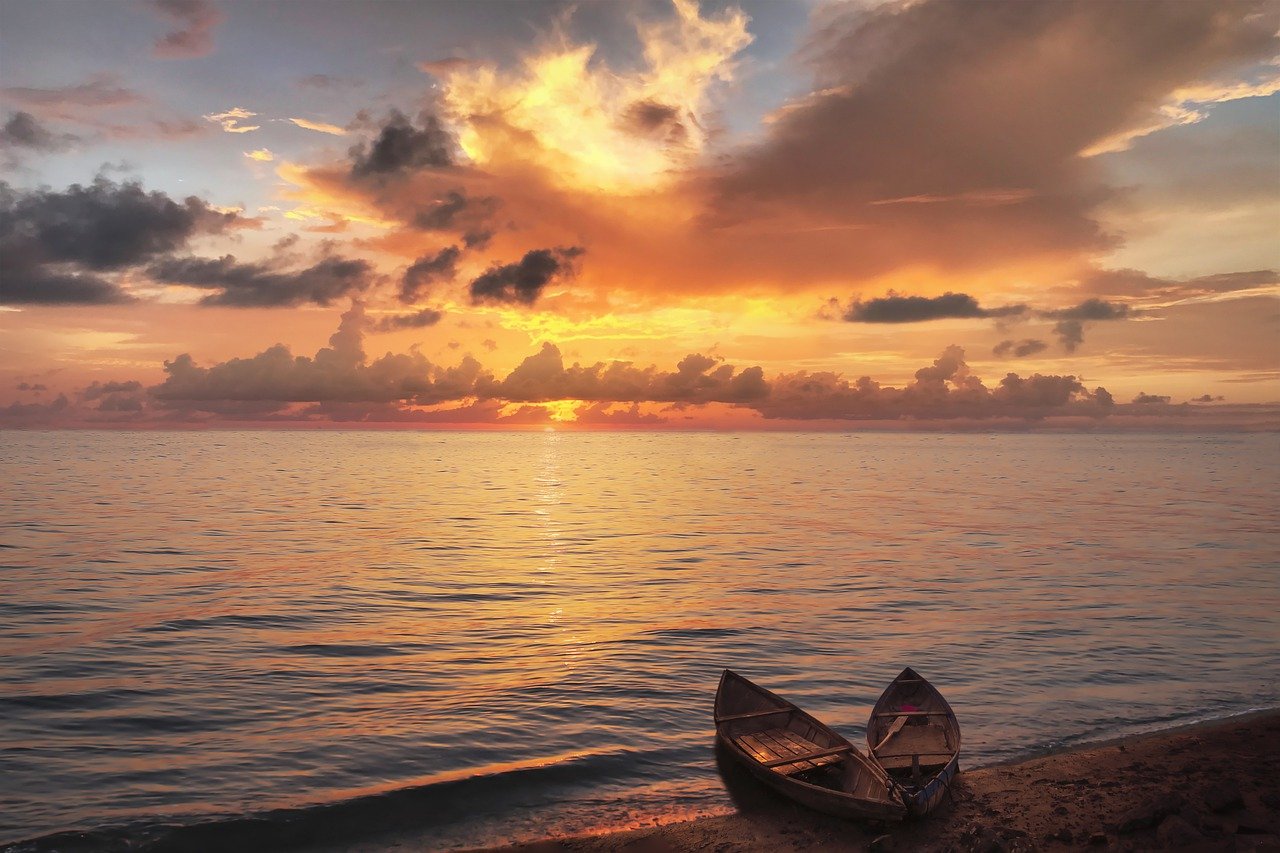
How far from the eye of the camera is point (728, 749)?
1756cm

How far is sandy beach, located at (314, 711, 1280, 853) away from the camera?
13.3m

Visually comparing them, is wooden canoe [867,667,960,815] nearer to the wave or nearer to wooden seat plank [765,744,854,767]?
wooden seat plank [765,744,854,767]

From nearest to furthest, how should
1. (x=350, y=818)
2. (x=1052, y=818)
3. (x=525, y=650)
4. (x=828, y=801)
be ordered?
1. (x=1052, y=818)
2. (x=828, y=801)
3. (x=350, y=818)
4. (x=525, y=650)

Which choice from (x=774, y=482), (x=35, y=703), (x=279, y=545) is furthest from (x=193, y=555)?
(x=774, y=482)

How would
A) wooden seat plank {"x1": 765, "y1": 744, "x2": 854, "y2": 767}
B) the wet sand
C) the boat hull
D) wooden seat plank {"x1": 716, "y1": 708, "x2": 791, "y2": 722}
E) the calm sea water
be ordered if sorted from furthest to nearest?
1. wooden seat plank {"x1": 716, "y1": 708, "x2": 791, "y2": 722}
2. the calm sea water
3. wooden seat plank {"x1": 765, "y1": 744, "x2": 854, "y2": 767}
4. the boat hull
5. the wet sand

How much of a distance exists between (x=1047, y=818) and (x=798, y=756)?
440cm

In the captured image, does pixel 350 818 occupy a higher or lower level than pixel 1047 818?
lower

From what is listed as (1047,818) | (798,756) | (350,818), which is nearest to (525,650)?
(350,818)

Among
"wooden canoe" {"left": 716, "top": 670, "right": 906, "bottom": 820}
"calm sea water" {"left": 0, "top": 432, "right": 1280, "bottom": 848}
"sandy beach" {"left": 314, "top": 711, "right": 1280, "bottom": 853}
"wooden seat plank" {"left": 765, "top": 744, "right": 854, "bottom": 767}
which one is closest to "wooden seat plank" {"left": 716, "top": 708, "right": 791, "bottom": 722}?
"wooden canoe" {"left": 716, "top": 670, "right": 906, "bottom": 820}

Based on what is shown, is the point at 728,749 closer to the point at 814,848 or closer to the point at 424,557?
the point at 814,848

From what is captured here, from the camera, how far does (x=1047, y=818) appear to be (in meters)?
14.3

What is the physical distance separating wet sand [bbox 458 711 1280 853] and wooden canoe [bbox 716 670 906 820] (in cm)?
34

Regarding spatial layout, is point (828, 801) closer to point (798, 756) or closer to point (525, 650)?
point (798, 756)

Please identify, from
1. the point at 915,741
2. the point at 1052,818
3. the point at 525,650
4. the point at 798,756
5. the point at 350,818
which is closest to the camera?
the point at 1052,818
